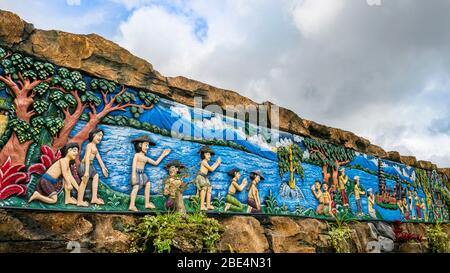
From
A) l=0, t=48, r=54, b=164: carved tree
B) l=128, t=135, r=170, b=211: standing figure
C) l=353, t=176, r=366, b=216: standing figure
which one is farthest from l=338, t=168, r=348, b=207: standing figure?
l=0, t=48, r=54, b=164: carved tree

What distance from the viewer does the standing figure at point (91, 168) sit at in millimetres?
5039

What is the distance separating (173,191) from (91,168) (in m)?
1.31

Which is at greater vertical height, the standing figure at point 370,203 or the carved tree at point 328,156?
the carved tree at point 328,156

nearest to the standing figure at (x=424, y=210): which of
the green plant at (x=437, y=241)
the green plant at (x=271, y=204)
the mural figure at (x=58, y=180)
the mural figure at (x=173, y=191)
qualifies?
the green plant at (x=437, y=241)

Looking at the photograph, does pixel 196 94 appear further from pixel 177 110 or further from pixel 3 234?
pixel 3 234

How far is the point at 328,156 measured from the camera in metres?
9.52

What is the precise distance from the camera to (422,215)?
12641mm

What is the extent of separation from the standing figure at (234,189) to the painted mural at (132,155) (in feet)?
0.06

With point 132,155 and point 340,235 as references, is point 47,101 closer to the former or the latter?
point 132,155

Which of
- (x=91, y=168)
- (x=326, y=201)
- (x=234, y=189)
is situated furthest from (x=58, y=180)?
(x=326, y=201)

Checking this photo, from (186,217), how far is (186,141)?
1.29m

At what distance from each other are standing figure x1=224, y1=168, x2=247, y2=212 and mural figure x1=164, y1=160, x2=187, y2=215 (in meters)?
1.04

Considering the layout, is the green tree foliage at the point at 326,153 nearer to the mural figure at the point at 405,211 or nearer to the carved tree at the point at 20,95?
the mural figure at the point at 405,211

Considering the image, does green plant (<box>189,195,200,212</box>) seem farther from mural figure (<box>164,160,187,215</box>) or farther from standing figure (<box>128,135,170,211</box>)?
standing figure (<box>128,135,170,211</box>)
